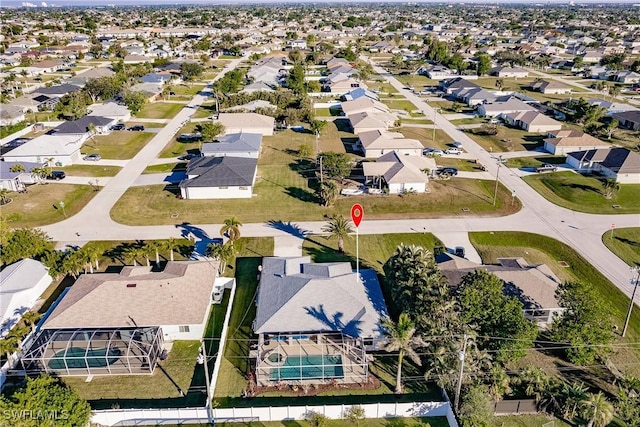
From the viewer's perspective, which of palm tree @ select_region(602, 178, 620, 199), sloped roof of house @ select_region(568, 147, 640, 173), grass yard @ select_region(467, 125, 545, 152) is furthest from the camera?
grass yard @ select_region(467, 125, 545, 152)

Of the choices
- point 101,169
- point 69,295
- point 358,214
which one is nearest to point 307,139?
point 101,169

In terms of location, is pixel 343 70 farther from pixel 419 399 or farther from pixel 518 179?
pixel 419 399

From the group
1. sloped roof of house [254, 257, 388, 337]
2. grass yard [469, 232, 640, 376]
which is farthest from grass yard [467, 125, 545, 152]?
sloped roof of house [254, 257, 388, 337]

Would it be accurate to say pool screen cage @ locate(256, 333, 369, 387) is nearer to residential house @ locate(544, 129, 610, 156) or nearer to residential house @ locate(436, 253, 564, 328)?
residential house @ locate(436, 253, 564, 328)

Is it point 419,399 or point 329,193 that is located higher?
point 329,193

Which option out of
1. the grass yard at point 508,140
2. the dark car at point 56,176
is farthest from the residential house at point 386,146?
the dark car at point 56,176

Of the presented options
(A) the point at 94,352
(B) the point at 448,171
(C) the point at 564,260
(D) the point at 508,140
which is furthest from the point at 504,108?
(A) the point at 94,352
